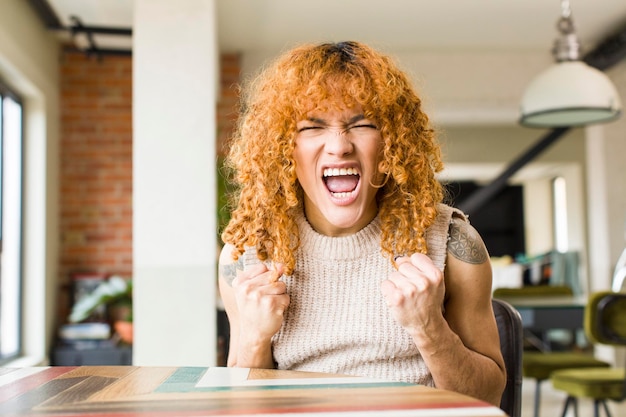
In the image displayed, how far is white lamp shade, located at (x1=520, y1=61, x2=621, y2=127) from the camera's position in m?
3.86

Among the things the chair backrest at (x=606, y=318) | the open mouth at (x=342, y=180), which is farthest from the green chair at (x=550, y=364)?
the open mouth at (x=342, y=180)

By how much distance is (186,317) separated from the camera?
3.73 m

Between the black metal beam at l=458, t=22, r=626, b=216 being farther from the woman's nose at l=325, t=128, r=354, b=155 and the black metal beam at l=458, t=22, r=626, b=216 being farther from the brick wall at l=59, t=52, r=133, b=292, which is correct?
the woman's nose at l=325, t=128, r=354, b=155

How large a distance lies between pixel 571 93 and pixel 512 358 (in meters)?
2.65

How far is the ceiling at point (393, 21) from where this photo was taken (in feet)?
17.0

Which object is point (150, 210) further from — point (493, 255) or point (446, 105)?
point (493, 255)

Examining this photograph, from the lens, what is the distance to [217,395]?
1.04m

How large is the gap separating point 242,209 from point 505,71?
547cm

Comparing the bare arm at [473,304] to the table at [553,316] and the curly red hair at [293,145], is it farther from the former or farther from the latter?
the table at [553,316]

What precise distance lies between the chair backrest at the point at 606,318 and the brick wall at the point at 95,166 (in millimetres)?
3764

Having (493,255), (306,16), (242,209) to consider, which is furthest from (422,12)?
(493,255)

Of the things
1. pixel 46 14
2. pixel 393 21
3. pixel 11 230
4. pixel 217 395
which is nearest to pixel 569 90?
pixel 393 21

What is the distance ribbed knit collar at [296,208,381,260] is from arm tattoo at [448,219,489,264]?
0.50 ft

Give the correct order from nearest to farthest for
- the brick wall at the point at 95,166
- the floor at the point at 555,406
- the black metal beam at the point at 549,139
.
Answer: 1. the floor at the point at 555,406
2. the brick wall at the point at 95,166
3. the black metal beam at the point at 549,139
